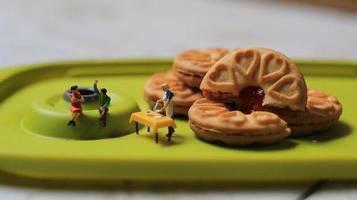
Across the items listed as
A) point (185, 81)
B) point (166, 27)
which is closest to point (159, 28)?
point (166, 27)

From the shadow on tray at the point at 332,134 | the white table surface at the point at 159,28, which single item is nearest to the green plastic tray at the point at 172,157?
the shadow on tray at the point at 332,134

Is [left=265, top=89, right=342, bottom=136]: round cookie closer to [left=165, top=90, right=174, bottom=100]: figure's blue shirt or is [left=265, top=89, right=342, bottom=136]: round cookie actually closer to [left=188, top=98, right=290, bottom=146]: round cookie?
[left=188, top=98, right=290, bottom=146]: round cookie

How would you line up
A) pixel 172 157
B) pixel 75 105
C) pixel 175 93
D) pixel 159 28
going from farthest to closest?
pixel 159 28
pixel 175 93
pixel 75 105
pixel 172 157

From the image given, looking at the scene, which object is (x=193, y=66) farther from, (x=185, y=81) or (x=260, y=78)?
(x=260, y=78)

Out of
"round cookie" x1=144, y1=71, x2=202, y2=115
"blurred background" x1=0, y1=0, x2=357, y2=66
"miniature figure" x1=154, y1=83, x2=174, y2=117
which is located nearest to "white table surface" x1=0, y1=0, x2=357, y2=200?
"blurred background" x1=0, y1=0, x2=357, y2=66

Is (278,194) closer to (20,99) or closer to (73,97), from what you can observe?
(73,97)

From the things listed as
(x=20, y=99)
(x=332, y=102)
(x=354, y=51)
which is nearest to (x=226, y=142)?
(x=332, y=102)
